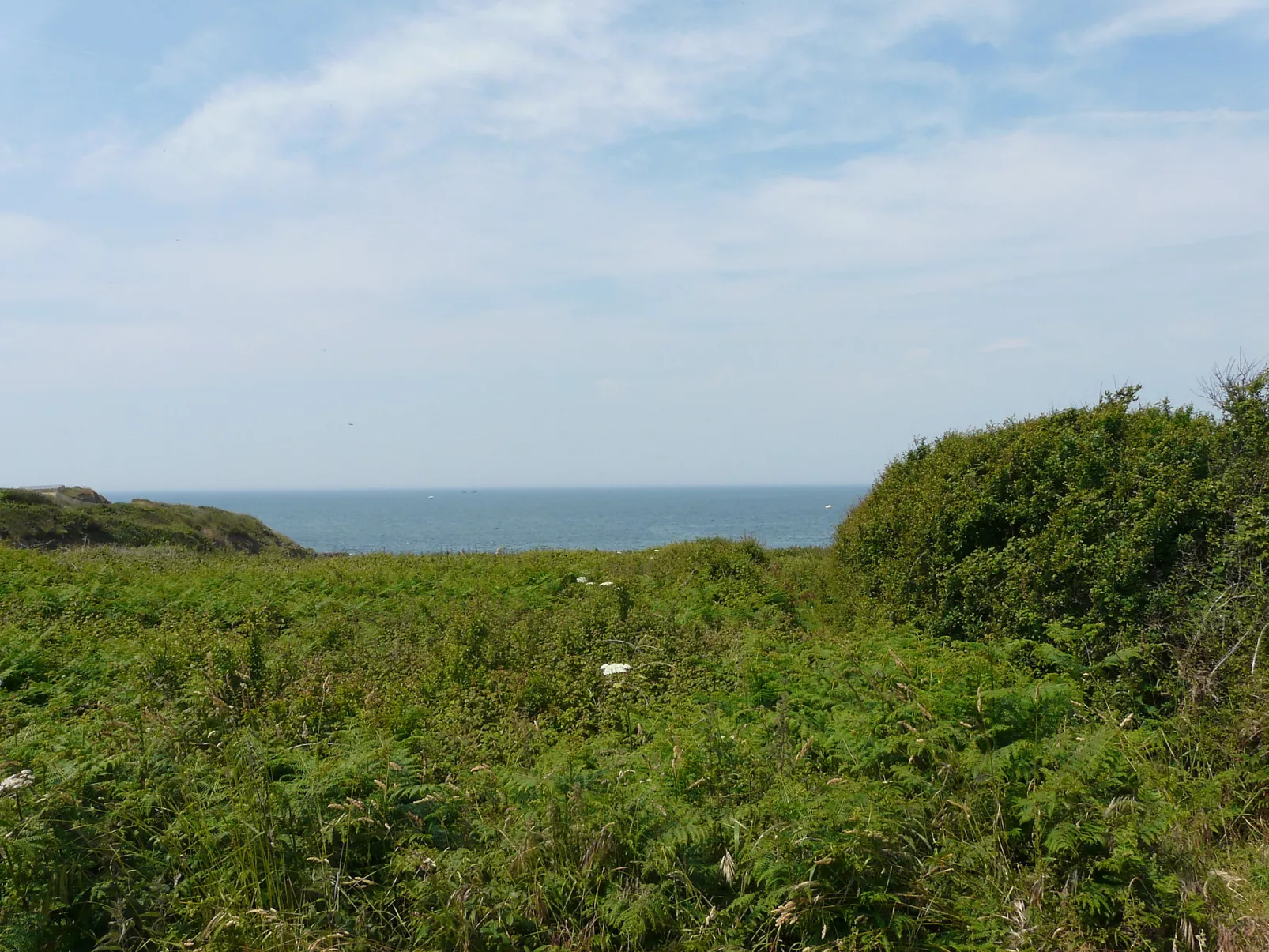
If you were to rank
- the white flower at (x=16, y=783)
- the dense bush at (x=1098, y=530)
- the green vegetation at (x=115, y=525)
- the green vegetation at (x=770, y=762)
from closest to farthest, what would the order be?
the green vegetation at (x=770, y=762), the white flower at (x=16, y=783), the dense bush at (x=1098, y=530), the green vegetation at (x=115, y=525)

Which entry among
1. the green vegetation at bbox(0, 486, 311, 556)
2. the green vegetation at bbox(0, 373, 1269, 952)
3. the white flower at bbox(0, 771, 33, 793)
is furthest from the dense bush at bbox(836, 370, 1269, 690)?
the green vegetation at bbox(0, 486, 311, 556)

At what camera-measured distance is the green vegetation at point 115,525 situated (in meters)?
24.6

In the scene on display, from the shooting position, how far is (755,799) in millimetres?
4547

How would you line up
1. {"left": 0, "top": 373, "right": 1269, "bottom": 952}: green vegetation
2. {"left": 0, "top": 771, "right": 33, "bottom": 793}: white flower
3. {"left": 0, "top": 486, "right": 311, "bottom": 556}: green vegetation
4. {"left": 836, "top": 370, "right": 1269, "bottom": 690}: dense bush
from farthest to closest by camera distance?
1. {"left": 0, "top": 486, "right": 311, "bottom": 556}: green vegetation
2. {"left": 836, "top": 370, "right": 1269, "bottom": 690}: dense bush
3. {"left": 0, "top": 771, "right": 33, "bottom": 793}: white flower
4. {"left": 0, "top": 373, "right": 1269, "bottom": 952}: green vegetation

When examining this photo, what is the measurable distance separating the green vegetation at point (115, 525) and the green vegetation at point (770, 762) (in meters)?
18.2

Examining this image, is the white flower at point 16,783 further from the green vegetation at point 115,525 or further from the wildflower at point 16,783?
the green vegetation at point 115,525

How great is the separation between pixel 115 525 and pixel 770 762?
29402 mm

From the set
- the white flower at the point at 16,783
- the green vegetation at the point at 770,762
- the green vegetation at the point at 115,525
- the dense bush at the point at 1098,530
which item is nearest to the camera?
the green vegetation at the point at 770,762

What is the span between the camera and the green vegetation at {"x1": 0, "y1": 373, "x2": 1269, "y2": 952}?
12.7ft

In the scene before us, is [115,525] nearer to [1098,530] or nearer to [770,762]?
[770,762]

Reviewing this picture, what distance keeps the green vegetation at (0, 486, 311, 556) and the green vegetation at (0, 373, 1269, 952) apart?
59.6 ft

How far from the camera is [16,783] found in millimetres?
4098

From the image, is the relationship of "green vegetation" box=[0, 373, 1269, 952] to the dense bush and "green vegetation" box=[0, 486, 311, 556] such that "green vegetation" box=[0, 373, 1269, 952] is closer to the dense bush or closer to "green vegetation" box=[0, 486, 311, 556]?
the dense bush

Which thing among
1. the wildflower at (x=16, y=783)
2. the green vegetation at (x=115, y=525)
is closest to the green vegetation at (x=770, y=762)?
Result: the wildflower at (x=16, y=783)
